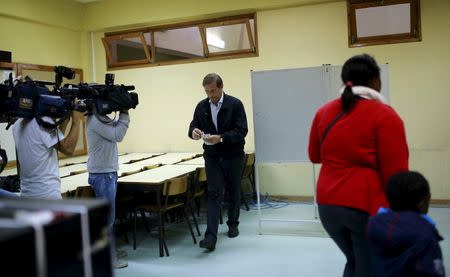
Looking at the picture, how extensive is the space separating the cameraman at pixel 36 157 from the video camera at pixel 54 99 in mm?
55

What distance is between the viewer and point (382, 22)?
552 cm

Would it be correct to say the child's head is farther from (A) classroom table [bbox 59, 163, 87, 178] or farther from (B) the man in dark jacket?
(A) classroom table [bbox 59, 163, 87, 178]

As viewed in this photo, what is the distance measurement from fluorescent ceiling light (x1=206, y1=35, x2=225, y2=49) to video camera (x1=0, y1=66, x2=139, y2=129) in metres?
3.28

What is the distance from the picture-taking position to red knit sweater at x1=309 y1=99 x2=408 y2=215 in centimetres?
172

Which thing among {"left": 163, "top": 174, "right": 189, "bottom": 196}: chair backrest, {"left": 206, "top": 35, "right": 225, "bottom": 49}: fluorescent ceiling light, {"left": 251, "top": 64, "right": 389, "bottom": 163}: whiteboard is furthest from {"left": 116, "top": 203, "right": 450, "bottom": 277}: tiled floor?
{"left": 206, "top": 35, "right": 225, "bottom": 49}: fluorescent ceiling light

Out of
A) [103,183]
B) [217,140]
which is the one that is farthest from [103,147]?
[217,140]

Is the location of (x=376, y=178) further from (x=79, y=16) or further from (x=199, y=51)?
(x=79, y=16)

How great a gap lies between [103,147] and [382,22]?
3943mm

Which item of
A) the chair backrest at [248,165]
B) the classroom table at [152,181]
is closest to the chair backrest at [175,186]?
the classroom table at [152,181]

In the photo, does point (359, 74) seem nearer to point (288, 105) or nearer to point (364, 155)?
point (364, 155)

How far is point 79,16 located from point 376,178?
6364mm

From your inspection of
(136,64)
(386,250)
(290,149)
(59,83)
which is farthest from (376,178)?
(136,64)

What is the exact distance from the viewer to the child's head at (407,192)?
5.35 feet

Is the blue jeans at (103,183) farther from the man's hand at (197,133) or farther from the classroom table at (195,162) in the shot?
the classroom table at (195,162)
